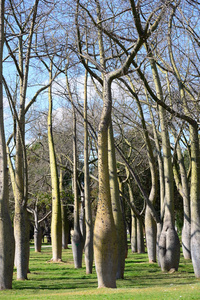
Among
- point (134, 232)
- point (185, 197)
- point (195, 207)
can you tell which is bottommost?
point (134, 232)

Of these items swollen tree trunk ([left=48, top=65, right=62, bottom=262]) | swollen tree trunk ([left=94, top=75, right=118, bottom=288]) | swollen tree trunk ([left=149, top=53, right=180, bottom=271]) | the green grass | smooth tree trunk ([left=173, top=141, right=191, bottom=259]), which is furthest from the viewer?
swollen tree trunk ([left=48, top=65, right=62, bottom=262])

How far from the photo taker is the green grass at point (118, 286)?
32.3ft

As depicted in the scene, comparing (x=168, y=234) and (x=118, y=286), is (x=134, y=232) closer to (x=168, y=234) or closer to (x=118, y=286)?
(x=168, y=234)

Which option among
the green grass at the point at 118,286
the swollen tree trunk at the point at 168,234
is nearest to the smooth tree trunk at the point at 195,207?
the green grass at the point at 118,286

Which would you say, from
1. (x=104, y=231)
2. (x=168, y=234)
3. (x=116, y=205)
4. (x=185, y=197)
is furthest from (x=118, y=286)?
(x=185, y=197)

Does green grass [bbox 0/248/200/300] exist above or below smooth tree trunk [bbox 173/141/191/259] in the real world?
below

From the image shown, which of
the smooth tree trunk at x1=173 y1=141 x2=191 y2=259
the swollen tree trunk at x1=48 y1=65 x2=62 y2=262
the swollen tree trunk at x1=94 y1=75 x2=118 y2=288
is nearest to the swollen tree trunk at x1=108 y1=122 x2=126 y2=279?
the swollen tree trunk at x1=94 y1=75 x2=118 y2=288

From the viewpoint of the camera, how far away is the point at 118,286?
44.3 feet

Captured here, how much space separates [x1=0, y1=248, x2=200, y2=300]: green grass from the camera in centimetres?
984

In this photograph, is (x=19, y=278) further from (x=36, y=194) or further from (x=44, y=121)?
(x=36, y=194)

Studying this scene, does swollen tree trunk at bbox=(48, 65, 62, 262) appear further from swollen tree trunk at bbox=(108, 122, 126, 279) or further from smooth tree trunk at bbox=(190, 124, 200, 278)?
smooth tree trunk at bbox=(190, 124, 200, 278)

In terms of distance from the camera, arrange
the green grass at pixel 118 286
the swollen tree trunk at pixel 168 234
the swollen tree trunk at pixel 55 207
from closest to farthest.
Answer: the green grass at pixel 118 286 → the swollen tree trunk at pixel 168 234 → the swollen tree trunk at pixel 55 207

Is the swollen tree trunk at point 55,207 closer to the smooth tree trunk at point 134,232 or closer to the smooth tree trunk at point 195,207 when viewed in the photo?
the smooth tree trunk at point 134,232

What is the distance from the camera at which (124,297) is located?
9.42 m
